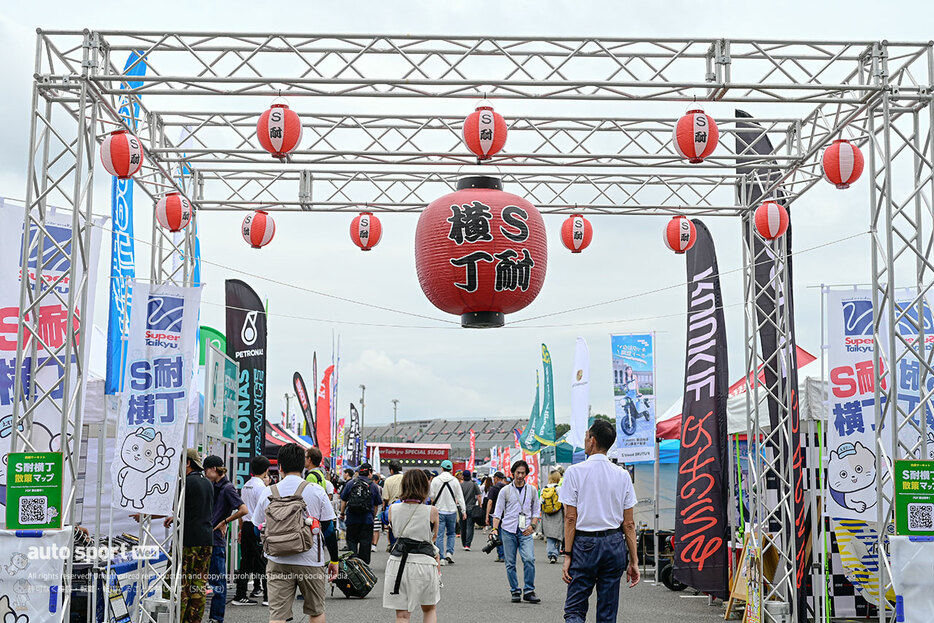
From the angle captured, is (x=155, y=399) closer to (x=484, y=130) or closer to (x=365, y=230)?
(x=365, y=230)

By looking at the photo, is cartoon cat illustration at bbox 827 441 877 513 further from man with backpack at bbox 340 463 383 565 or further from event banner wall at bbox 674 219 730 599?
man with backpack at bbox 340 463 383 565

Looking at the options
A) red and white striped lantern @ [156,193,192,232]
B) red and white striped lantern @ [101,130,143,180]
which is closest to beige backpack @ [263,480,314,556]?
red and white striped lantern @ [101,130,143,180]

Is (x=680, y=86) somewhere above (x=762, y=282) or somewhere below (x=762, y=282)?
above

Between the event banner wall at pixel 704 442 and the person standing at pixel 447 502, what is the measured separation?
3.29 metres

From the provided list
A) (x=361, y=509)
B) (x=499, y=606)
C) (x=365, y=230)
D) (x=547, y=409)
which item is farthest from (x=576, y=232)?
(x=547, y=409)

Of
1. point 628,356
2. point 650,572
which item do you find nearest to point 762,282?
point 628,356

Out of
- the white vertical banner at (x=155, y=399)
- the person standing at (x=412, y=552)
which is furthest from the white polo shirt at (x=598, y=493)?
the white vertical banner at (x=155, y=399)

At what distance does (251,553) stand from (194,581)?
2.61 m

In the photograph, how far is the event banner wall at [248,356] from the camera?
14.0m

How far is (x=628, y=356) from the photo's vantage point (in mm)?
16422

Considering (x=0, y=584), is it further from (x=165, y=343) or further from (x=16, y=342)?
(x=165, y=343)

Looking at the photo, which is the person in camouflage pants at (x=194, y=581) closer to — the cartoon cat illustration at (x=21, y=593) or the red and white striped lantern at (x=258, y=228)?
the cartoon cat illustration at (x=21, y=593)

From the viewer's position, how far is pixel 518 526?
13414 millimetres

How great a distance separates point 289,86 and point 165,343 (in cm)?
273
